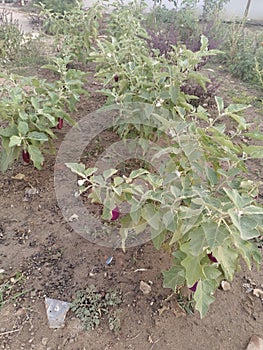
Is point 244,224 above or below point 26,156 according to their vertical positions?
above

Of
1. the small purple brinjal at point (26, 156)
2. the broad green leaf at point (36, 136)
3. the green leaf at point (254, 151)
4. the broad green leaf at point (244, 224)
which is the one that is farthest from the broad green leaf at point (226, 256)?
the small purple brinjal at point (26, 156)

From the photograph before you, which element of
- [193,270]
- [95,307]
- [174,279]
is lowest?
[95,307]

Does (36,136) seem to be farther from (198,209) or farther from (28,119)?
(198,209)

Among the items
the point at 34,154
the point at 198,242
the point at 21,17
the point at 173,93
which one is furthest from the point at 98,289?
the point at 21,17

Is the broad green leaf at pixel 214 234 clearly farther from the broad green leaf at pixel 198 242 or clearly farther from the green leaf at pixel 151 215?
the green leaf at pixel 151 215

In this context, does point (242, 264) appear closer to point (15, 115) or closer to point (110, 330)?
point (110, 330)

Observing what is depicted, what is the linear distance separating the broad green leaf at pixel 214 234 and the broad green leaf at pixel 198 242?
0.24ft

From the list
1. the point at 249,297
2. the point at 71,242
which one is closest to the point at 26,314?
the point at 71,242

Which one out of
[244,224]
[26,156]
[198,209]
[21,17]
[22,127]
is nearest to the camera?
[244,224]

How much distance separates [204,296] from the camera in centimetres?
150

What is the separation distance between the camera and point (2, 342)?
5.77 ft

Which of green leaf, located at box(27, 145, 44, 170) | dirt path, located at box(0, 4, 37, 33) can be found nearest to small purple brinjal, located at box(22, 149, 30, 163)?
green leaf, located at box(27, 145, 44, 170)

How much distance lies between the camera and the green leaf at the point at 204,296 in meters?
1.49

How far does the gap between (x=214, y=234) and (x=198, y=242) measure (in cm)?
10
